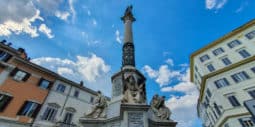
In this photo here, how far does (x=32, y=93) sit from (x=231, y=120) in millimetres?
28860

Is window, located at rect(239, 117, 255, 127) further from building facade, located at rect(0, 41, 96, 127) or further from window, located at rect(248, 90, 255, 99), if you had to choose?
building facade, located at rect(0, 41, 96, 127)

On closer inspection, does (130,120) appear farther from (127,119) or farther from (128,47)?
(128,47)

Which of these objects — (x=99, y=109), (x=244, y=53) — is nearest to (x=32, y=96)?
(x=99, y=109)

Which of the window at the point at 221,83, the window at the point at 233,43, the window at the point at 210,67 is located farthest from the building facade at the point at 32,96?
the window at the point at 233,43

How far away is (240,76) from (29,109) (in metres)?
31.8

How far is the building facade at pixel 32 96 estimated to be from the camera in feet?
57.2

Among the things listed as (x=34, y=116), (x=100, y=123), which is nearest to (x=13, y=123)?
(x=34, y=116)

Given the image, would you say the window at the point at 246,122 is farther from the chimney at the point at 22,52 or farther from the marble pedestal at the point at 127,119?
the chimney at the point at 22,52

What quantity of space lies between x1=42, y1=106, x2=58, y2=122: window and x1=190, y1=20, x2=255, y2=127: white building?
25.6 metres

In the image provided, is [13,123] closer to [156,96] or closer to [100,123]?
[100,123]

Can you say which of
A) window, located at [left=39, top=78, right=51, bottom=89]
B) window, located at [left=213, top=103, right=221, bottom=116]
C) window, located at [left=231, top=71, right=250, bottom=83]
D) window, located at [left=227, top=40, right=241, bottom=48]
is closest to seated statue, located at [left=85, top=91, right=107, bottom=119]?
window, located at [left=39, top=78, right=51, bottom=89]

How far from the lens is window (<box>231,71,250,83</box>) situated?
2356cm

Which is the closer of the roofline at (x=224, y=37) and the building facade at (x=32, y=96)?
the building facade at (x=32, y=96)

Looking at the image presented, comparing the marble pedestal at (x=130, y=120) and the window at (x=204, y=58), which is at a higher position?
the window at (x=204, y=58)
